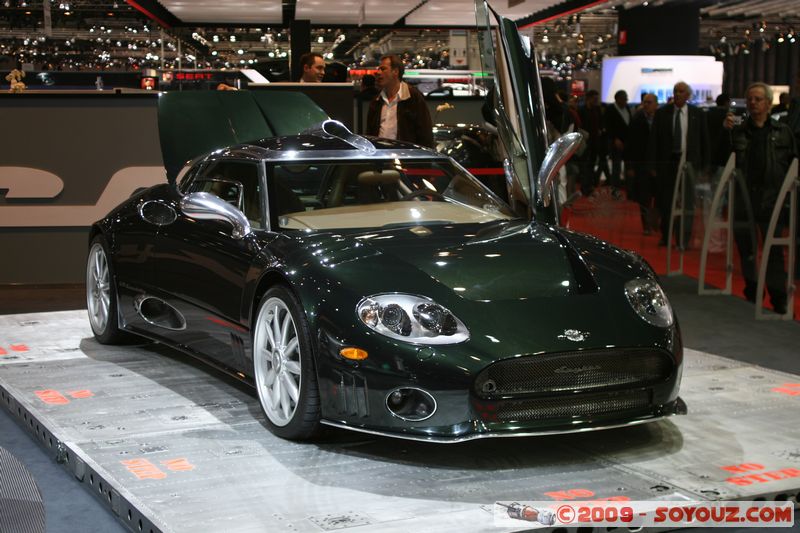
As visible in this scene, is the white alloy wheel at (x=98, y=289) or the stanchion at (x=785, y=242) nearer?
the white alloy wheel at (x=98, y=289)

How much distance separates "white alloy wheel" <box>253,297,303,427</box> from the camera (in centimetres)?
453

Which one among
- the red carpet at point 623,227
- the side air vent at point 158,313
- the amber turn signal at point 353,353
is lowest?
the red carpet at point 623,227

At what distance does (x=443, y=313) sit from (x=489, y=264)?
16.6 inches

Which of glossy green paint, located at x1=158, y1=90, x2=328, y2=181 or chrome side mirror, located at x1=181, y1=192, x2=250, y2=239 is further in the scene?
glossy green paint, located at x1=158, y1=90, x2=328, y2=181

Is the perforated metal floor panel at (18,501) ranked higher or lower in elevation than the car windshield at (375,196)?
lower

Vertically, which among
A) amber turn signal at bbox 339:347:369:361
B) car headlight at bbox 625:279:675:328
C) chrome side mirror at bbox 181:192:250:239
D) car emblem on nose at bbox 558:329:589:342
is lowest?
amber turn signal at bbox 339:347:369:361

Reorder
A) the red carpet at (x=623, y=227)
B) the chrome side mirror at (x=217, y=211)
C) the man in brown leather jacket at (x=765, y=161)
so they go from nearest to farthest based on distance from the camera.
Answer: the chrome side mirror at (x=217, y=211)
the man in brown leather jacket at (x=765, y=161)
the red carpet at (x=623, y=227)

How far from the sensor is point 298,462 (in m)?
4.25

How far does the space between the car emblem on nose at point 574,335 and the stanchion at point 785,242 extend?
4381 mm

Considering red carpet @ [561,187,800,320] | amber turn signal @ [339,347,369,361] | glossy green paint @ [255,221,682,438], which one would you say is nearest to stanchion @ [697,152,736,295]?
red carpet @ [561,187,800,320]

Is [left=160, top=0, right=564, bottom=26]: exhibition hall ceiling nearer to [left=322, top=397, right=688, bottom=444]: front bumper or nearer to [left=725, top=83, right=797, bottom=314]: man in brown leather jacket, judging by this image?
[left=725, top=83, right=797, bottom=314]: man in brown leather jacket

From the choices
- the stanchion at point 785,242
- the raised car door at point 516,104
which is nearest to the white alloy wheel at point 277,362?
the raised car door at point 516,104

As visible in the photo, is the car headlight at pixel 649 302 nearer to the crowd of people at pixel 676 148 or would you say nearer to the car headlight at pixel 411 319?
the car headlight at pixel 411 319

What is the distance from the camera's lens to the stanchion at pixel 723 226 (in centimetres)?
912
